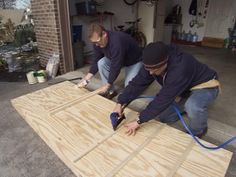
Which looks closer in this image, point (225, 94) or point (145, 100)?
point (145, 100)

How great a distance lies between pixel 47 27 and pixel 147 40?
3110 millimetres

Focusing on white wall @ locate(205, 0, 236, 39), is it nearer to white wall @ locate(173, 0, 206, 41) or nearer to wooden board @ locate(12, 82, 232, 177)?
white wall @ locate(173, 0, 206, 41)

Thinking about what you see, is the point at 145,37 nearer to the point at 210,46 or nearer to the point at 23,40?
the point at 210,46

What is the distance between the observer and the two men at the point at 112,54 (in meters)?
1.87

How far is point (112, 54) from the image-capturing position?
203 cm

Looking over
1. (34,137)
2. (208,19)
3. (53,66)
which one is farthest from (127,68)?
(208,19)

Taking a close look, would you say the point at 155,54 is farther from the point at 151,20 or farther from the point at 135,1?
the point at 135,1

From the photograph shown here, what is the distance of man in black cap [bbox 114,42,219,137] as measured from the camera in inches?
46.3

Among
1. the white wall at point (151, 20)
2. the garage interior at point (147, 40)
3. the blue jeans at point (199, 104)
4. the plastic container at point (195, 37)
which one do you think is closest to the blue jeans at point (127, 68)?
the garage interior at point (147, 40)

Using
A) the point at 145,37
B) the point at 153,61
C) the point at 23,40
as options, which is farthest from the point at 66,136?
the point at 145,37

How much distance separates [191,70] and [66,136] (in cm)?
101

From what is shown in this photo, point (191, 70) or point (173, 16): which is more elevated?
point (173, 16)

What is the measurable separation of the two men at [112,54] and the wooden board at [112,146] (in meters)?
0.49

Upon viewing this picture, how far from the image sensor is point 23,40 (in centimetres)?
441
